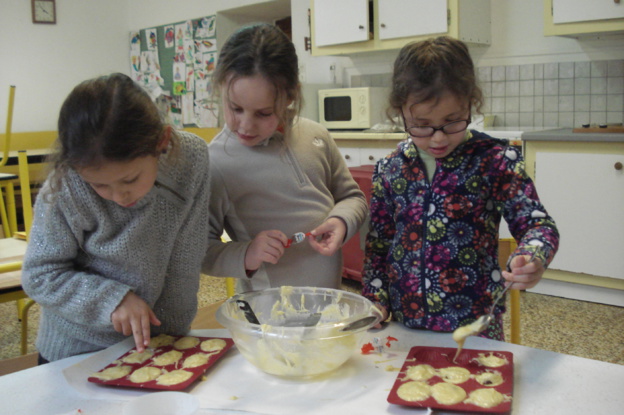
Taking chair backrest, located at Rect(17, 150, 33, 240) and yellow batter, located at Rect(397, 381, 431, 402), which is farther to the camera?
chair backrest, located at Rect(17, 150, 33, 240)

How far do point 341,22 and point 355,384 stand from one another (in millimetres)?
3313

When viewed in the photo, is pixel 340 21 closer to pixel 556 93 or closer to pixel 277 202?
pixel 556 93

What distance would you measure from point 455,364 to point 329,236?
375mm

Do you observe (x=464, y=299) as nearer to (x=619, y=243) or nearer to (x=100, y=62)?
(x=619, y=243)

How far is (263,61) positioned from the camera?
1061 mm

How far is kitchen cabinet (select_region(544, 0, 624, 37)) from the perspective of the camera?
274 centimetres

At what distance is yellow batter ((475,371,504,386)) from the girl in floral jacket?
24 centimetres

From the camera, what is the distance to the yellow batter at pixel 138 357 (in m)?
0.94

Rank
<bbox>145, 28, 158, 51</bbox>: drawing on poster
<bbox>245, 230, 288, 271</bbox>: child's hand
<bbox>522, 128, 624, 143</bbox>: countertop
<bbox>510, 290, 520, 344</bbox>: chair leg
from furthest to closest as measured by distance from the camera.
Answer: <bbox>145, 28, 158, 51</bbox>: drawing on poster
<bbox>522, 128, 624, 143</bbox>: countertop
<bbox>510, 290, 520, 344</bbox>: chair leg
<bbox>245, 230, 288, 271</bbox>: child's hand

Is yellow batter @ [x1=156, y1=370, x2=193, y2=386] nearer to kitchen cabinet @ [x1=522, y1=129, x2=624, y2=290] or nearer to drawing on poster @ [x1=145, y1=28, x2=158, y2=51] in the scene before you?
kitchen cabinet @ [x1=522, y1=129, x2=624, y2=290]

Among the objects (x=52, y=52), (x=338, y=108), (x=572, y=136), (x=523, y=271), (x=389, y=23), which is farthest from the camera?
(x=52, y=52)

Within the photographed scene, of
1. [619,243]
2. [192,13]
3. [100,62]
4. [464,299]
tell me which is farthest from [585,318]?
[100,62]

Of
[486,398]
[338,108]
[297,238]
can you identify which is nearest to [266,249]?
[297,238]

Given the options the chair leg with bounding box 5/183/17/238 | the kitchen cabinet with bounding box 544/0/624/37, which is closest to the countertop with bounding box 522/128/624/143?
the kitchen cabinet with bounding box 544/0/624/37
